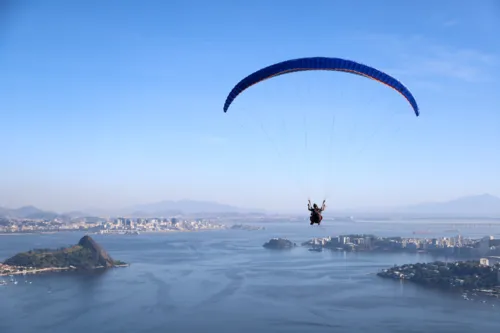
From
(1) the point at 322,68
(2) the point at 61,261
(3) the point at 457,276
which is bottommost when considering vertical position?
(2) the point at 61,261

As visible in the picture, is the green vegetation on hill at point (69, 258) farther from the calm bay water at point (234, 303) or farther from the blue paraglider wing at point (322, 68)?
the blue paraglider wing at point (322, 68)

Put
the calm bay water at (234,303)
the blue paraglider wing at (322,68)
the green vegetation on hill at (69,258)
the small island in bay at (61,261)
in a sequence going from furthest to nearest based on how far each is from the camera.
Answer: the green vegetation on hill at (69,258) → the small island in bay at (61,261) → the calm bay water at (234,303) → the blue paraglider wing at (322,68)

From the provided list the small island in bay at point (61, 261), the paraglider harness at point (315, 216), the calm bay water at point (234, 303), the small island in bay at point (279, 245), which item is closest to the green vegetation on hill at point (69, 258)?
the small island in bay at point (61, 261)

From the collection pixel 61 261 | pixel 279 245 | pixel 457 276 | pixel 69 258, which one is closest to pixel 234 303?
pixel 457 276

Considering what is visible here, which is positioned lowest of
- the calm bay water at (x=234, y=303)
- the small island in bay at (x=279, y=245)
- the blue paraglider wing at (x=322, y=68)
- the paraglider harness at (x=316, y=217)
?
the calm bay water at (x=234, y=303)

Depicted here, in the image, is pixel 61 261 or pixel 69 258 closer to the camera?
pixel 61 261

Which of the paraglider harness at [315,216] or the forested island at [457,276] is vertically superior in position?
the paraglider harness at [315,216]

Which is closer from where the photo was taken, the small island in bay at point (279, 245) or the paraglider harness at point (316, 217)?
the paraglider harness at point (316, 217)

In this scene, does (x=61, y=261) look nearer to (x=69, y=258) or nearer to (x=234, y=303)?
(x=69, y=258)
